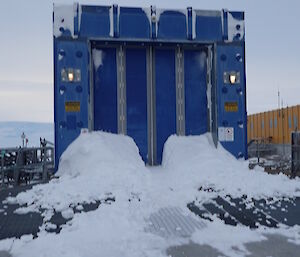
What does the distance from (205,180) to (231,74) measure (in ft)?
15.0

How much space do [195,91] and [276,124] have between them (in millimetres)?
13509

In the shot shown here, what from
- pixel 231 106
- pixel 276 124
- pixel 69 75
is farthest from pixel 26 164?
pixel 276 124

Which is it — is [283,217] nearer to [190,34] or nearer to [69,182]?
[69,182]

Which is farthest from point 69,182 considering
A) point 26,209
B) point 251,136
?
point 251,136

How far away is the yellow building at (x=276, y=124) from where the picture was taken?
→ 20.6 metres

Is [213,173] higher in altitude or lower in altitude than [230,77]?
lower

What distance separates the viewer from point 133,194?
21.5 ft

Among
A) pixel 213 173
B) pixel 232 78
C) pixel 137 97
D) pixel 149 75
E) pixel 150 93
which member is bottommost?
pixel 213 173

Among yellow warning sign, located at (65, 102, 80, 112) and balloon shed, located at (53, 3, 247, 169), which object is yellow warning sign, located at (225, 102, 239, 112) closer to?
balloon shed, located at (53, 3, 247, 169)

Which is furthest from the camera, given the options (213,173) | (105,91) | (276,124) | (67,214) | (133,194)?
(276,124)

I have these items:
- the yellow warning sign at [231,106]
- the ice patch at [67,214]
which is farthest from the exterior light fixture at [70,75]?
the ice patch at [67,214]

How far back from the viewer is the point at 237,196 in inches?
255

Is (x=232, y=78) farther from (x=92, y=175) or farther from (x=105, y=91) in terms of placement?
(x=92, y=175)

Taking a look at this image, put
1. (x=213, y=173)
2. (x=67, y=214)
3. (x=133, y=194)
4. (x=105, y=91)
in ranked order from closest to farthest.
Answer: (x=67, y=214) → (x=133, y=194) → (x=213, y=173) → (x=105, y=91)
